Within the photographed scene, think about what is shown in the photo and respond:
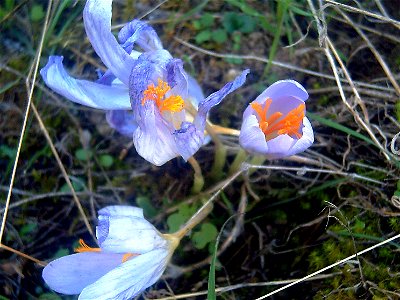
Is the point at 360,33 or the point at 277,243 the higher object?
the point at 360,33

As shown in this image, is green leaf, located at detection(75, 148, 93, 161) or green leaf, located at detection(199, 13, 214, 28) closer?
green leaf, located at detection(75, 148, 93, 161)

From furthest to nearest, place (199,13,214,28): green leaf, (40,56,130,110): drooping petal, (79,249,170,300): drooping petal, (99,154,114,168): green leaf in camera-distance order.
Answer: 1. (199,13,214,28): green leaf
2. (99,154,114,168): green leaf
3. (40,56,130,110): drooping petal
4. (79,249,170,300): drooping petal

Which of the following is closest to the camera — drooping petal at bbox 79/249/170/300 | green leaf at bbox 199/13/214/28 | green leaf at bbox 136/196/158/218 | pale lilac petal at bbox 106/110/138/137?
drooping petal at bbox 79/249/170/300

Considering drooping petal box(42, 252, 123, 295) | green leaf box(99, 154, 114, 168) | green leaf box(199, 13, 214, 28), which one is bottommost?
green leaf box(99, 154, 114, 168)

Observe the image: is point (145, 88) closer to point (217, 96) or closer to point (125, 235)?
point (217, 96)

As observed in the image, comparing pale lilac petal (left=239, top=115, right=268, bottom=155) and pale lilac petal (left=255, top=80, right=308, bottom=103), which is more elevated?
pale lilac petal (left=255, top=80, right=308, bottom=103)

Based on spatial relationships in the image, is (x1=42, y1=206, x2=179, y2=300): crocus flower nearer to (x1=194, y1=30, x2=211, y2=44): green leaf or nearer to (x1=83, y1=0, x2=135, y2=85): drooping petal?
(x1=83, y1=0, x2=135, y2=85): drooping petal

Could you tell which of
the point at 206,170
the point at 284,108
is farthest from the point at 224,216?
the point at 284,108

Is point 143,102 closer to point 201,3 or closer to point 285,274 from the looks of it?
point 285,274

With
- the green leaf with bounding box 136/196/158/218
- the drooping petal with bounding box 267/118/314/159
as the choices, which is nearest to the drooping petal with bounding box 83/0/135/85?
the drooping petal with bounding box 267/118/314/159
